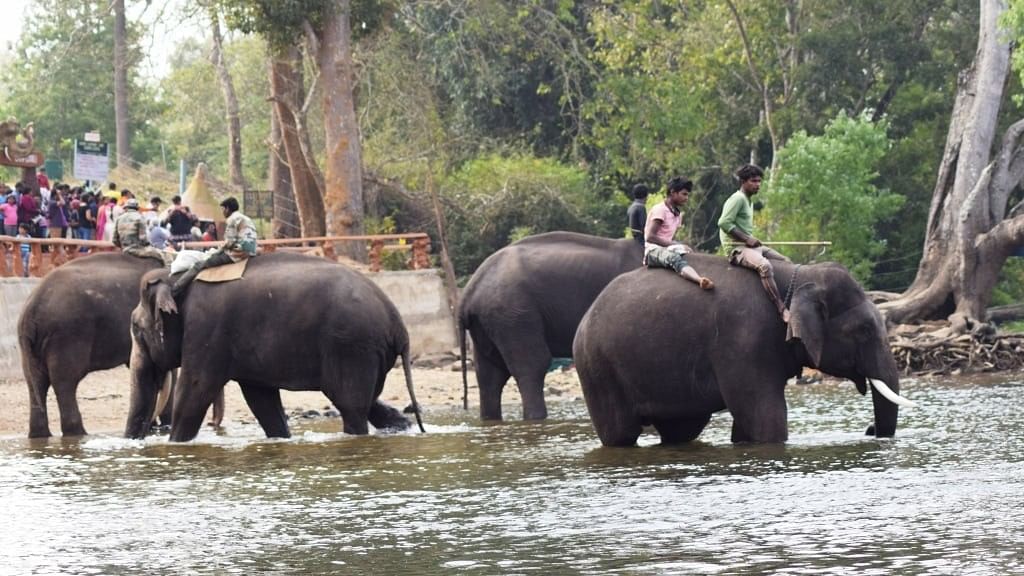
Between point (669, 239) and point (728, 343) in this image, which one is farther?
point (669, 239)

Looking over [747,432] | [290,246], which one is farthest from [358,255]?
[747,432]

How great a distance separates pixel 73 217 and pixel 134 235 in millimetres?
10058

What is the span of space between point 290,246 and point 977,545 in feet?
68.1

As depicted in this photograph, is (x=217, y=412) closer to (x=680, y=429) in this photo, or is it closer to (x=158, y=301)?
(x=158, y=301)

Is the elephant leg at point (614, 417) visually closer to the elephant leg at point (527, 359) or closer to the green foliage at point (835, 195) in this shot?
the elephant leg at point (527, 359)

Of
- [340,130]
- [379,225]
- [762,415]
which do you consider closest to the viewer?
[762,415]

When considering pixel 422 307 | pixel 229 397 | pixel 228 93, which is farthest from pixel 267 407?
pixel 228 93

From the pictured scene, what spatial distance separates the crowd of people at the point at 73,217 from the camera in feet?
77.6

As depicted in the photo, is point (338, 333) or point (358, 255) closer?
point (338, 333)

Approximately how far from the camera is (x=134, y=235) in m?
16.5

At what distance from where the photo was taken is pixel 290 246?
28.0m

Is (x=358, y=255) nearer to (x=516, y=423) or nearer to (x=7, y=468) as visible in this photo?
(x=516, y=423)

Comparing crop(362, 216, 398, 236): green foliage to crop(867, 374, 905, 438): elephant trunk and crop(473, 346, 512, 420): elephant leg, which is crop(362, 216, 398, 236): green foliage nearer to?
crop(473, 346, 512, 420): elephant leg

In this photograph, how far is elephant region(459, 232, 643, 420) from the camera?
16922 millimetres
